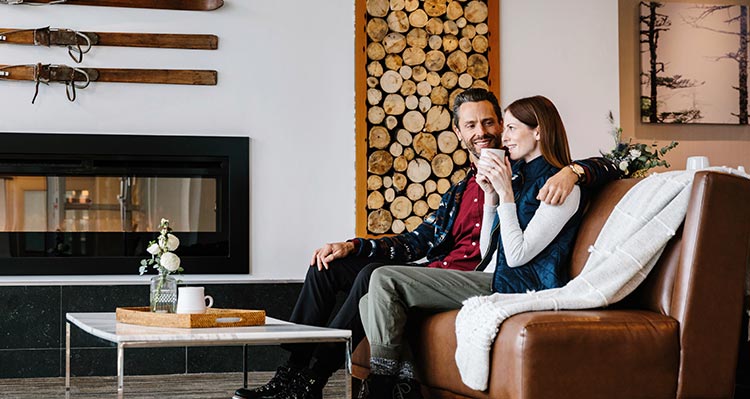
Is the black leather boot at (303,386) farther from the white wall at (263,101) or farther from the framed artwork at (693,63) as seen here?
the framed artwork at (693,63)

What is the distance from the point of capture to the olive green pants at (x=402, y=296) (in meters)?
2.81

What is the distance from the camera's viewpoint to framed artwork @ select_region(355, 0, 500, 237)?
4727mm

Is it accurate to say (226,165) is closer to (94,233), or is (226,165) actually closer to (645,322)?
(94,233)

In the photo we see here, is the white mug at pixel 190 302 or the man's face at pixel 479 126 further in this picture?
the man's face at pixel 479 126

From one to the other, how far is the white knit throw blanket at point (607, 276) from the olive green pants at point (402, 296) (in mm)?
273

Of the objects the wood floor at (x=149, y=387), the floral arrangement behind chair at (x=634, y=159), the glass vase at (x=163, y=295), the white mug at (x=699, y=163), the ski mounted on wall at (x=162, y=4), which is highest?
the ski mounted on wall at (x=162, y=4)

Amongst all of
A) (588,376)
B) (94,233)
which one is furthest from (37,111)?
(588,376)

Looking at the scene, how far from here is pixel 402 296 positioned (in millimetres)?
2887

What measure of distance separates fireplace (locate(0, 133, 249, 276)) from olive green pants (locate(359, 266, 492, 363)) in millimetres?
1788

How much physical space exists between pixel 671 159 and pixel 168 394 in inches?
124

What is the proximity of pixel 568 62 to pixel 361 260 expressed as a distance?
2017 millimetres

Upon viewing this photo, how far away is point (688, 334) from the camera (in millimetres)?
2402

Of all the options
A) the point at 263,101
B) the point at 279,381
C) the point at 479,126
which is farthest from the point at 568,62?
the point at 279,381

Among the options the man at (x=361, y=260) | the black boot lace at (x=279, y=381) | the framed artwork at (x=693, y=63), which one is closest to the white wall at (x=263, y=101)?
the man at (x=361, y=260)
